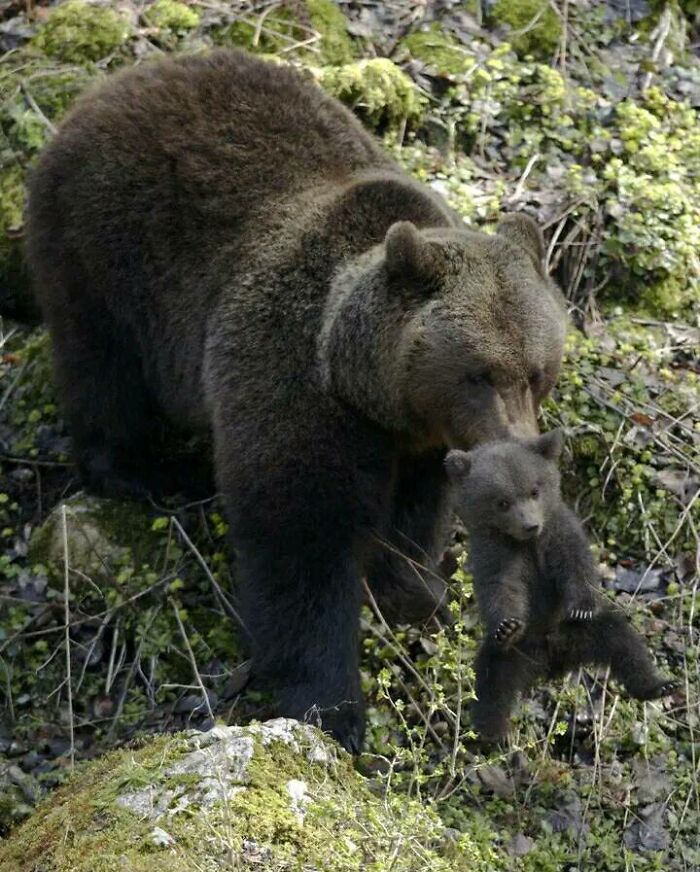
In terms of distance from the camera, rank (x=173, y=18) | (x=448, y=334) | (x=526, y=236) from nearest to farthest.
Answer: (x=448, y=334) → (x=526, y=236) → (x=173, y=18)

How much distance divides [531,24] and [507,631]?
7184mm

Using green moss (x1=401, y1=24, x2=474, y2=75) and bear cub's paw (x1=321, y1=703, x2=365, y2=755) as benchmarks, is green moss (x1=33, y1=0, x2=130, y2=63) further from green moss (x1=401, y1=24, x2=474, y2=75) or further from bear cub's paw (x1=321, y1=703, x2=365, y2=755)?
bear cub's paw (x1=321, y1=703, x2=365, y2=755)

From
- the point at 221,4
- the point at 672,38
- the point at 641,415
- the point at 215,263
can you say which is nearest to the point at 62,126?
the point at 215,263

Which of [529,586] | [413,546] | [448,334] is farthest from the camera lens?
[413,546]

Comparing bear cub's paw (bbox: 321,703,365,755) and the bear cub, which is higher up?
the bear cub

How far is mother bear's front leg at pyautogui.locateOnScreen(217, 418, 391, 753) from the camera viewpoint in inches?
275

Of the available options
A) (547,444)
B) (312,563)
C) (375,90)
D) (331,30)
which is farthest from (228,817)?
(331,30)

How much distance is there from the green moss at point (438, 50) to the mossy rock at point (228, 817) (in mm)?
6799

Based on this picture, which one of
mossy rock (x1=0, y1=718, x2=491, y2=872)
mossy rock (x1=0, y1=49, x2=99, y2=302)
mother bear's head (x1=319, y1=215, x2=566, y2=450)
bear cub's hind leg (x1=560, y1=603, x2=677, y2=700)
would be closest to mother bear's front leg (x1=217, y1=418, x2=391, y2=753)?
mother bear's head (x1=319, y1=215, x2=566, y2=450)

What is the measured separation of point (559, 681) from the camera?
285 inches

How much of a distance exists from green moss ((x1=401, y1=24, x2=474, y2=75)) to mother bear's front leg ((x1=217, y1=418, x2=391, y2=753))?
4.88 meters

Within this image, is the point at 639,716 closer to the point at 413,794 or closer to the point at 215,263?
the point at 413,794

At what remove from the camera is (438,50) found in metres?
11.1

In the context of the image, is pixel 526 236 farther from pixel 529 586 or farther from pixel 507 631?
pixel 507 631
